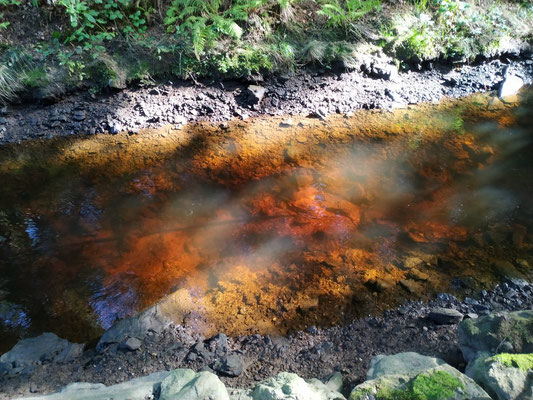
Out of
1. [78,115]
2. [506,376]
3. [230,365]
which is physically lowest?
[230,365]

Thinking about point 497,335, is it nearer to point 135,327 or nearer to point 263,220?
point 263,220

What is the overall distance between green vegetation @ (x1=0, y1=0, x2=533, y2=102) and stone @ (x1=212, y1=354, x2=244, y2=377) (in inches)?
223

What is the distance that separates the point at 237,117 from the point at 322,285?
4216 millimetres

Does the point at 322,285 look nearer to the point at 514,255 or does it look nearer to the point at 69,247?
the point at 514,255

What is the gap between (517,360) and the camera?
201cm

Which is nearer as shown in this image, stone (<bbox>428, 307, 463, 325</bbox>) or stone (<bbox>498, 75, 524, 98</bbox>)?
stone (<bbox>428, 307, 463, 325</bbox>)

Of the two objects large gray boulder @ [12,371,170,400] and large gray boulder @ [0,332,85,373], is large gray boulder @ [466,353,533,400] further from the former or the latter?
large gray boulder @ [0,332,85,373]

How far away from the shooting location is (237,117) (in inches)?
268

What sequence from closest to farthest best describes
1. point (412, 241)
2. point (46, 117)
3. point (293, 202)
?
point (412, 241), point (293, 202), point (46, 117)

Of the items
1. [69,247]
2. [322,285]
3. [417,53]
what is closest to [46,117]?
[69,247]

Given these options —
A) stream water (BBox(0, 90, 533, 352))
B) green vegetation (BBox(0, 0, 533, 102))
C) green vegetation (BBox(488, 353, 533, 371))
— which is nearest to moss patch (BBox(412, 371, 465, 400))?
green vegetation (BBox(488, 353, 533, 371))

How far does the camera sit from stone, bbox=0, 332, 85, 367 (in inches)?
116

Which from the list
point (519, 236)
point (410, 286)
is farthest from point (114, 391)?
point (519, 236)

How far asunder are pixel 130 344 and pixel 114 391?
73 cm
